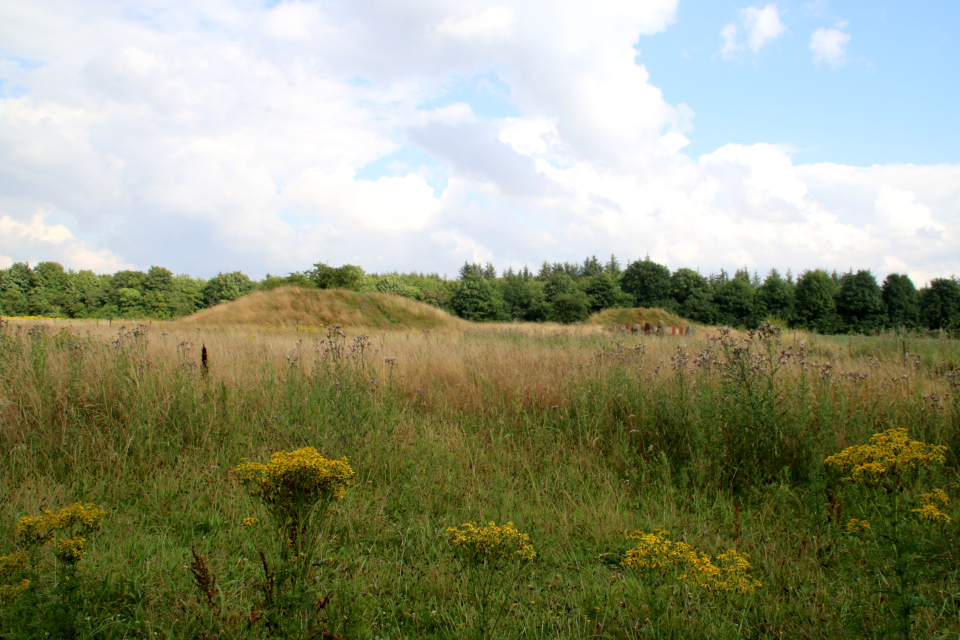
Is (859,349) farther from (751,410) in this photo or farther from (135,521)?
(135,521)

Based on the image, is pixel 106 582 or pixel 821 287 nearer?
pixel 106 582

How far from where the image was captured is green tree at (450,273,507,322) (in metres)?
65.1

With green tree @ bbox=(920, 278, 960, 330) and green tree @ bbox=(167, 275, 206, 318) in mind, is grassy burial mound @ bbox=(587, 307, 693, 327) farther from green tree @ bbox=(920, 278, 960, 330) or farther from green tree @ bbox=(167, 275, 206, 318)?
green tree @ bbox=(167, 275, 206, 318)

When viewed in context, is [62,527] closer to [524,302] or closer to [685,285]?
[685,285]

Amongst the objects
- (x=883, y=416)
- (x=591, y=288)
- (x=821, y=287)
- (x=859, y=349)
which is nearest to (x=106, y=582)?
(x=883, y=416)

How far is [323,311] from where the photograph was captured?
24.4m

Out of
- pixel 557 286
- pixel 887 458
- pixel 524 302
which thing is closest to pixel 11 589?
pixel 887 458

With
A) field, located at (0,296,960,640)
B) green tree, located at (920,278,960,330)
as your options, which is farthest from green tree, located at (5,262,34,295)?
green tree, located at (920,278,960,330)

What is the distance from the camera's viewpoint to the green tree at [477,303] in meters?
65.1

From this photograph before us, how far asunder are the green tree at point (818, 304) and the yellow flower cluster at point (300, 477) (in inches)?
2378

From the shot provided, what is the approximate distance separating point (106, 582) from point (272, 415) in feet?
7.78

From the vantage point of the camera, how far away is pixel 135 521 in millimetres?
3264

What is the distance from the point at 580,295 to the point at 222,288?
183ft

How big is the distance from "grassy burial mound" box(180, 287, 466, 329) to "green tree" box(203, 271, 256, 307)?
5182cm
